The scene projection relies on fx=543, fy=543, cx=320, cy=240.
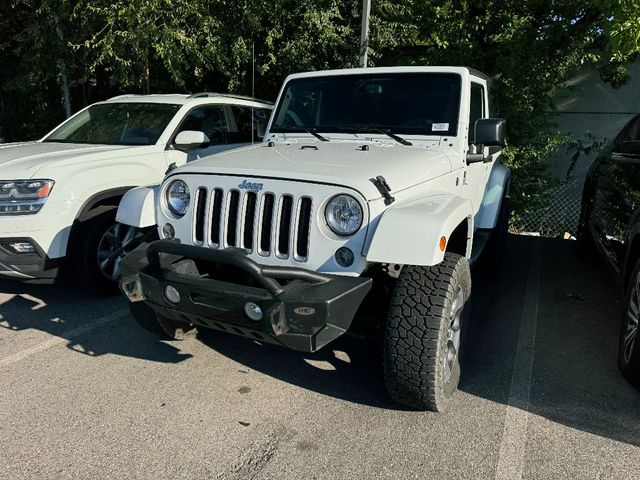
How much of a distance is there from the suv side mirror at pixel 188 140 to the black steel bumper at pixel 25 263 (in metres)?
1.61

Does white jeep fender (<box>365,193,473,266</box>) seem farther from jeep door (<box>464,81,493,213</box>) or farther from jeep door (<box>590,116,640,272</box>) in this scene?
jeep door (<box>590,116,640,272</box>)

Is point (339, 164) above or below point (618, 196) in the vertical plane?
above

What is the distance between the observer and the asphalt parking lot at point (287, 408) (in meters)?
2.67

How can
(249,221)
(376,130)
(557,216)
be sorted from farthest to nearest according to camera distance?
(557,216), (376,130), (249,221)

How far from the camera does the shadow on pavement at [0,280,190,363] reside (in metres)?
3.91

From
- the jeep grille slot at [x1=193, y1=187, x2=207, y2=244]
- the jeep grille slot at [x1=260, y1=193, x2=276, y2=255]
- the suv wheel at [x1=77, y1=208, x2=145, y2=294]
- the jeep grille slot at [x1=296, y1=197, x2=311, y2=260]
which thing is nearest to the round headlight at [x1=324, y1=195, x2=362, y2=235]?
the jeep grille slot at [x1=296, y1=197, x2=311, y2=260]

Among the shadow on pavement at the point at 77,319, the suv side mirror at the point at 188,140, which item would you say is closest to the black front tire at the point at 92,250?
the shadow on pavement at the point at 77,319

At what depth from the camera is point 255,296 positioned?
8.65 ft

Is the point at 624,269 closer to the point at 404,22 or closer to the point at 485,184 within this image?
the point at 485,184

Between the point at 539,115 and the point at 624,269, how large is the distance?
16.2 feet

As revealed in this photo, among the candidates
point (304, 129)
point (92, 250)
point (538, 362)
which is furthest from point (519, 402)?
point (92, 250)

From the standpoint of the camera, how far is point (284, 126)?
14.7 ft

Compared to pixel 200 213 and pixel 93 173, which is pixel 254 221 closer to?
pixel 200 213

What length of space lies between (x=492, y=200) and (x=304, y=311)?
10.4 feet
